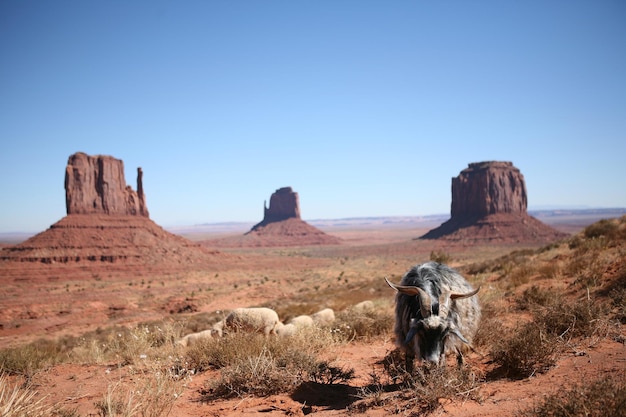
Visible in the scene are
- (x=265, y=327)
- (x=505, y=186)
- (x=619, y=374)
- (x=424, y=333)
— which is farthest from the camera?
(x=505, y=186)

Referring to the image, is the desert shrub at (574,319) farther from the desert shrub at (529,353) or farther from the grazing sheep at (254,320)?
the grazing sheep at (254,320)

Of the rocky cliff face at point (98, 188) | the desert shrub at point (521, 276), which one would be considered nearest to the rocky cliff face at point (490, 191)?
the rocky cliff face at point (98, 188)

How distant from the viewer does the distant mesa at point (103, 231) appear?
164 feet

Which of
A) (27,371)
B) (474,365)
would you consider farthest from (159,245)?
(474,365)

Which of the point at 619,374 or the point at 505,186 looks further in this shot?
the point at 505,186

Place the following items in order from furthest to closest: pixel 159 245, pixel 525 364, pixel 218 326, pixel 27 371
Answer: pixel 159 245, pixel 218 326, pixel 27 371, pixel 525 364

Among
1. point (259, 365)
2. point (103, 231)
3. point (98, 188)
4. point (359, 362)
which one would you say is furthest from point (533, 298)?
point (98, 188)

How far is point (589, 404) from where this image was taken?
3.07 meters

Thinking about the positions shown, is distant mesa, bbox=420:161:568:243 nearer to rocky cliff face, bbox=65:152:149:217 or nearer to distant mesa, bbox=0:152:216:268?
distant mesa, bbox=0:152:216:268

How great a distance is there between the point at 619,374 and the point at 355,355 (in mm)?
4341

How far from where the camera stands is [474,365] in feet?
18.6

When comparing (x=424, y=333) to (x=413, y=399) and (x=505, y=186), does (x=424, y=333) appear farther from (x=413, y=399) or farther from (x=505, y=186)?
(x=505, y=186)

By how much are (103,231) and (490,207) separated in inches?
3547

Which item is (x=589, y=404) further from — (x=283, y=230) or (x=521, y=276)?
(x=283, y=230)
